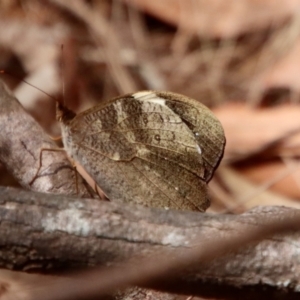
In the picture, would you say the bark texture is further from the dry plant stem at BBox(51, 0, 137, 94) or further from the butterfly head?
the dry plant stem at BBox(51, 0, 137, 94)

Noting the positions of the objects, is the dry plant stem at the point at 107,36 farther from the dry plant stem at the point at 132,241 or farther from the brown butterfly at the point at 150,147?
the dry plant stem at the point at 132,241

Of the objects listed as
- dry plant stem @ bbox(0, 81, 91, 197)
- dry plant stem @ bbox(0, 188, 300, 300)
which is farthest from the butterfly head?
dry plant stem @ bbox(0, 188, 300, 300)

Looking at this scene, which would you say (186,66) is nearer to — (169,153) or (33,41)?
(33,41)

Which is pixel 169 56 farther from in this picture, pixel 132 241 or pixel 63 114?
pixel 132 241

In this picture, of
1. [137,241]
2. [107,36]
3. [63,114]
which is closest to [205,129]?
[63,114]

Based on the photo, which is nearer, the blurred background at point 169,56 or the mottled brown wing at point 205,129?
the mottled brown wing at point 205,129

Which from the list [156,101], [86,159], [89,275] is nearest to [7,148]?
[86,159]

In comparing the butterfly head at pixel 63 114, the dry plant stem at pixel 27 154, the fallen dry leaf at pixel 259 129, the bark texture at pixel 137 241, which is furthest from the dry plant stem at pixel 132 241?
the fallen dry leaf at pixel 259 129
